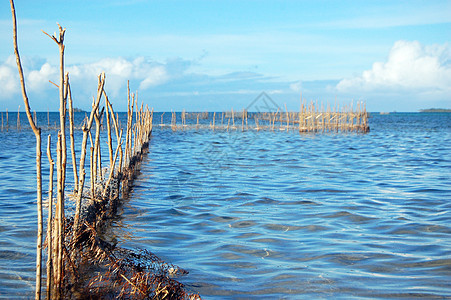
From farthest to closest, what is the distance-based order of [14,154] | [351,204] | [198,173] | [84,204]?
[14,154], [198,173], [351,204], [84,204]

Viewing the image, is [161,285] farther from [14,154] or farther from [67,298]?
[14,154]

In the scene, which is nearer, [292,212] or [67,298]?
[67,298]

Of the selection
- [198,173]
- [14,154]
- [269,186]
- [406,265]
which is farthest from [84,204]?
[14,154]

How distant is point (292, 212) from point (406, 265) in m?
2.93

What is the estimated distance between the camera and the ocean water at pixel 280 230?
4.66 m

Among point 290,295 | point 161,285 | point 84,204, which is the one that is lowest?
point 290,295

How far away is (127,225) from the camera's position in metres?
6.83

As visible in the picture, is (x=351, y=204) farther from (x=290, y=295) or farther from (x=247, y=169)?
(x=247, y=169)

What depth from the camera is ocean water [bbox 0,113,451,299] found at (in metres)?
4.66

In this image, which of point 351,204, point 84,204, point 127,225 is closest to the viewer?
point 84,204

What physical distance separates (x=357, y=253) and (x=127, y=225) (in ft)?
11.8

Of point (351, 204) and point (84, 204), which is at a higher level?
point (84, 204)

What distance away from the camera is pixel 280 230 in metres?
6.75

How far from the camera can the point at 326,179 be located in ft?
39.2
